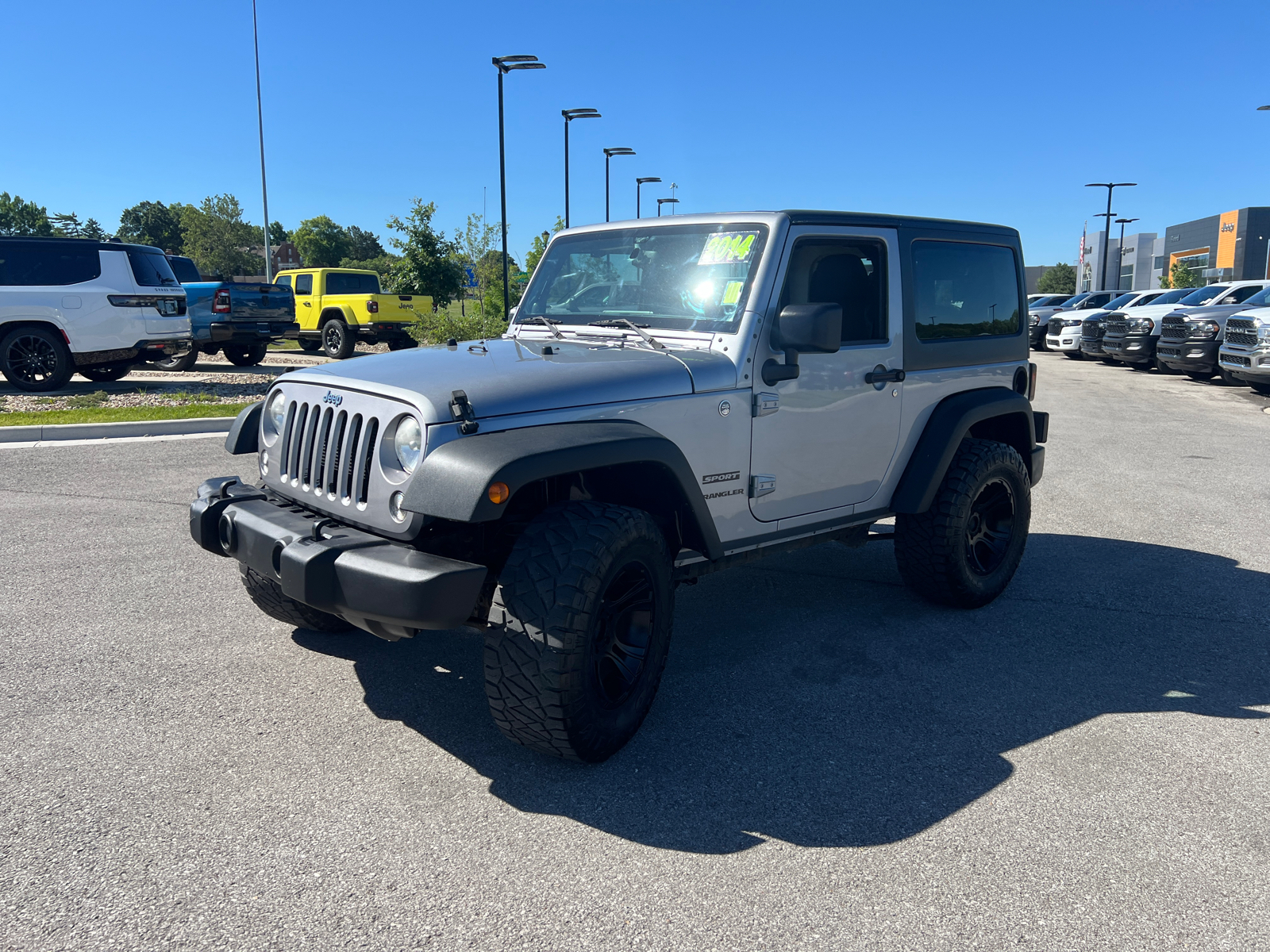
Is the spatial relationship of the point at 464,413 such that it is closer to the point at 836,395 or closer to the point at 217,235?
the point at 836,395

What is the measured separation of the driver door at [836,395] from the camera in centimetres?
412

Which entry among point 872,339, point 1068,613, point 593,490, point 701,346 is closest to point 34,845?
point 593,490

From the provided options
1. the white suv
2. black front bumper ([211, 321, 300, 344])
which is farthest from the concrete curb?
black front bumper ([211, 321, 300, 344])

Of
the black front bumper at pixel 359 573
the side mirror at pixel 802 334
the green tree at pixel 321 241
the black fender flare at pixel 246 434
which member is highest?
the green tree at pixel 321 241

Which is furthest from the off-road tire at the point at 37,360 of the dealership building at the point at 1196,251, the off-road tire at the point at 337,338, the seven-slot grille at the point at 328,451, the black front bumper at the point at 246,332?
the dealership building at the point at 1196,251

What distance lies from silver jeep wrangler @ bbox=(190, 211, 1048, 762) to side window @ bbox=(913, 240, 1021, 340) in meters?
0.02

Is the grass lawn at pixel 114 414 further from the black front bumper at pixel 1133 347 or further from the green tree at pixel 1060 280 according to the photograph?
the green tree at pixel 1060 280

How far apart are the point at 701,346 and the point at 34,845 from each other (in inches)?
112

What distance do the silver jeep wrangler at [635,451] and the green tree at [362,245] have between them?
4994 inches

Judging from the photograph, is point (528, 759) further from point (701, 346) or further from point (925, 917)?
point (701, 346)

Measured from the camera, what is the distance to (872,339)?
15.0 ft

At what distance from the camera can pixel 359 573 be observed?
307 cm

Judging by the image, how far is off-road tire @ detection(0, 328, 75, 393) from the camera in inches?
502

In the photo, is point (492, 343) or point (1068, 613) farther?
point (1068, 613)
